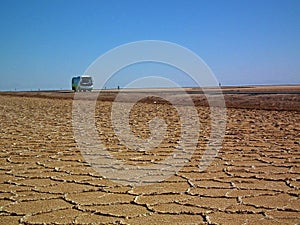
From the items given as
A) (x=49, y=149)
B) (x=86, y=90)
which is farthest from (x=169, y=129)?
(x=86, y=90)

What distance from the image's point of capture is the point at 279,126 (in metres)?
7.61

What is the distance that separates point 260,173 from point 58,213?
1.85 meters

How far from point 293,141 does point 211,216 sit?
3.42 metres

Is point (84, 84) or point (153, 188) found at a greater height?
point (84, 84)

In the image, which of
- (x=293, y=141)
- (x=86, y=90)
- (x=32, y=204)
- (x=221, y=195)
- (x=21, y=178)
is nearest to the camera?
(x=32, y=204)

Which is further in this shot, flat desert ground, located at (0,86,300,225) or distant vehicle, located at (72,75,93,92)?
distant vehicle, located at (72,75,93,92)

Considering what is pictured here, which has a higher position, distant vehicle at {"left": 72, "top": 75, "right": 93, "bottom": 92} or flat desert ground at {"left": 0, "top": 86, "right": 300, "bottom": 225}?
distant vehicle at {"left": 72, "top": 75, "right": 93, "bottom": 92}

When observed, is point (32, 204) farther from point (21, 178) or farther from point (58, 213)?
point (21, 178)

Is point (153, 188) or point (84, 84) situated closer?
point (153, 188)

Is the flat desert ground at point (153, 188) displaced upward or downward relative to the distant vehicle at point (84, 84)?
downward

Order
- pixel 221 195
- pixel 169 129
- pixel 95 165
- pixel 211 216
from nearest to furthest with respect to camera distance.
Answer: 1. pixel 211 216
2. pixel 221 195
3. pixel 95 165
4. pixel 169 129

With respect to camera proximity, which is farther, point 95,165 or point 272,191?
point 95,165

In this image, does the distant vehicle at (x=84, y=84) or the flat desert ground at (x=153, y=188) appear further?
the distant vehicle at (x=84, y=84)

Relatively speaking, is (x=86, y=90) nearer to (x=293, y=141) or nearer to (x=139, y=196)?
(x=293, y=141)
